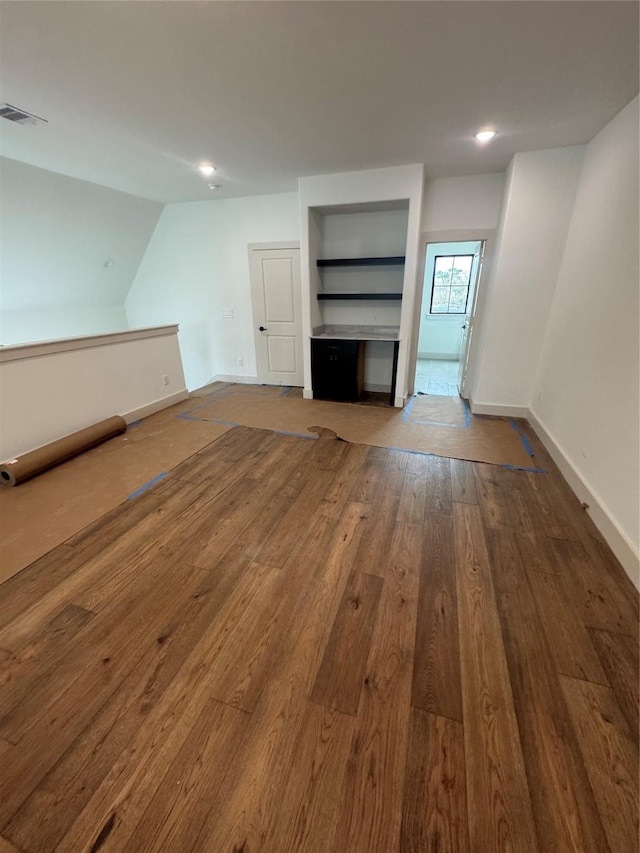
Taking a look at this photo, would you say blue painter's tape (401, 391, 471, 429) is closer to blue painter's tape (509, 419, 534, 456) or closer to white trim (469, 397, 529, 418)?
white trim (469, 397, 529, 418)

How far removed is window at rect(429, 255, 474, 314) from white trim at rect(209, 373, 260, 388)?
4453 millimetres

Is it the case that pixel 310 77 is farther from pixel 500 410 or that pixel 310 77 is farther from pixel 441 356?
pixel 441 356

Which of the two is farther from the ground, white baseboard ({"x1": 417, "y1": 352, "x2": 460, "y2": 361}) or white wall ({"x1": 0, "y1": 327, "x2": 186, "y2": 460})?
white wall ({"x1": 0, "y1": 327, "x2": 186, "y2": 460})

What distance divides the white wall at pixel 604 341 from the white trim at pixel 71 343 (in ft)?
14.6

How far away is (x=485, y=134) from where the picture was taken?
289 cm

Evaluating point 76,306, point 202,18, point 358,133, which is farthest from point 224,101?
point 76,306

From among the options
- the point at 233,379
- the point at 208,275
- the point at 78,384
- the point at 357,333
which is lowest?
the point at 233,379

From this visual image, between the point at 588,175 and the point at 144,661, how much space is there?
4883 mm

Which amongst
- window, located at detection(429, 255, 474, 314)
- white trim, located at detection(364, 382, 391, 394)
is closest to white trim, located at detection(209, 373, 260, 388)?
white trim, located at detection(364, 382, 391, 394)

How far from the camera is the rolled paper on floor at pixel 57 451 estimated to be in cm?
271

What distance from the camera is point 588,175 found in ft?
10.0

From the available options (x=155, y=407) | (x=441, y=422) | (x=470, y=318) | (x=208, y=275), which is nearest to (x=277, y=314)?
(x=208, y=275)

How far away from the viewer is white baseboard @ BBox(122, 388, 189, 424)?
3.95 metres

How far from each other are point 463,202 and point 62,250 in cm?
544
